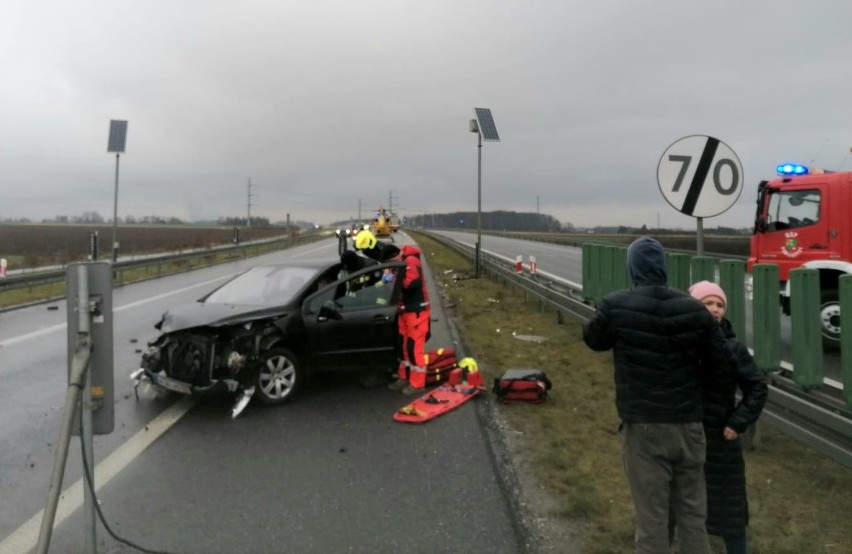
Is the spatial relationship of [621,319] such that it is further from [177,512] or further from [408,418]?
[408,418]

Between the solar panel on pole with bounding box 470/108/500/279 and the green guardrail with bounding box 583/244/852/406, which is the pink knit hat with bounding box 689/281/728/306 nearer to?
the green guardrail with bounding box 583/244/852/406

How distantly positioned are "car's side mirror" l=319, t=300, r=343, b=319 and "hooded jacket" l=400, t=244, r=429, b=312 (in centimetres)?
82

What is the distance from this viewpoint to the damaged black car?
21.8 feet

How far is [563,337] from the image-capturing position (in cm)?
1114

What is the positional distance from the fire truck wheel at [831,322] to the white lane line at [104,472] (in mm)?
7904

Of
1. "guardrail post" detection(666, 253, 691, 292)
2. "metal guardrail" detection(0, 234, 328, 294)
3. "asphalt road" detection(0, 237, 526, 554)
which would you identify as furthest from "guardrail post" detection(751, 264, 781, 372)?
"metal guardrail" detection(0, 234, 328, 294)

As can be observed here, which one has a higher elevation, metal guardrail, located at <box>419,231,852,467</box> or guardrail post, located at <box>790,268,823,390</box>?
guardrail post, located at <box>790,268,823,390</box>

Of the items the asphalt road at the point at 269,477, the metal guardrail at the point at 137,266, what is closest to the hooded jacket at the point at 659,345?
the asphalt road at the point at 269,477

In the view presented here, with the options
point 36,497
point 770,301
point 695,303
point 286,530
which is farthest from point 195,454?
point 770,301

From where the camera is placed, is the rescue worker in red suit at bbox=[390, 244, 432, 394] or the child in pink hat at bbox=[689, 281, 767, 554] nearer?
the child in pink hat at bbox=[689, 281, 767, 554]

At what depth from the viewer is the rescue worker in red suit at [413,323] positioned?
7.87 meters

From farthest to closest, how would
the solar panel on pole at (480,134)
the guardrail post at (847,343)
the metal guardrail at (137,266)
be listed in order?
the solar panel on pole at (480,134) < the metal guardrail at (137,266) < the guardrail post at (847,343)

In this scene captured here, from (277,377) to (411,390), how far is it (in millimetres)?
1566

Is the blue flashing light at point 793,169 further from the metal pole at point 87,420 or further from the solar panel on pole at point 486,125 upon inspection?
the solar panel on pole at point 486,125
